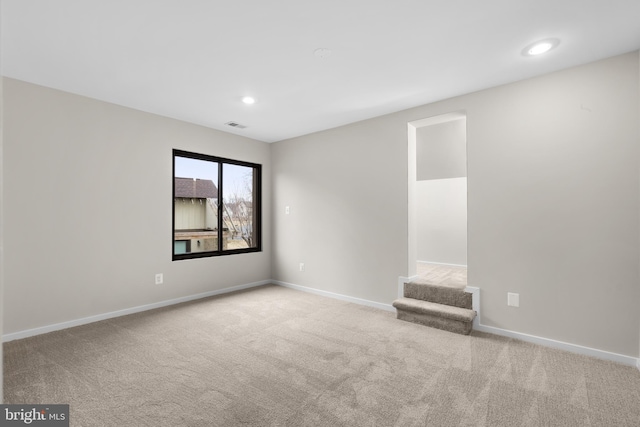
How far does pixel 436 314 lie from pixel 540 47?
2.50 m

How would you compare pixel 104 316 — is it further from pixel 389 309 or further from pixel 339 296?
pixel 389 309

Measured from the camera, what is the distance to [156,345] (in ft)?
9.80

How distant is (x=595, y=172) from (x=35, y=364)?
4.79 metres

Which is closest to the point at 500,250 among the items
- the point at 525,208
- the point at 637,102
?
the point at 525,208

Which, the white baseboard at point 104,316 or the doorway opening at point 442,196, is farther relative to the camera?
the doorway opening at point 442,196

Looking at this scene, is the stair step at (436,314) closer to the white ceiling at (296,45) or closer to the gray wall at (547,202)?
the gray wall at (547,202)

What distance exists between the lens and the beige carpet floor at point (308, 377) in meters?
2.04

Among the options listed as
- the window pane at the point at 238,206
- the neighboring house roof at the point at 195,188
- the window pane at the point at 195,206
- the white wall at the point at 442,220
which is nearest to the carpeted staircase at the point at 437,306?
the white wall at the point at 442,220

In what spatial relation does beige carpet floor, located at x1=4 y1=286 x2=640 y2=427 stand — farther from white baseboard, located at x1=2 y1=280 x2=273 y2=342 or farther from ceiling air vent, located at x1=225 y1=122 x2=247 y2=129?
ceiling air vent, located at x1=225 y1=122 x2=247 y2=129

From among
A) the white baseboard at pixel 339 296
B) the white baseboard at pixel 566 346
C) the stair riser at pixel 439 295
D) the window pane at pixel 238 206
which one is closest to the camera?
the white baseboard at pixel 566 346

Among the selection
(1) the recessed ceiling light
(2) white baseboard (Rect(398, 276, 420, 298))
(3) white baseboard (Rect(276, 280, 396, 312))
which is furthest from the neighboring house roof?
(1) the recessed ceiling light

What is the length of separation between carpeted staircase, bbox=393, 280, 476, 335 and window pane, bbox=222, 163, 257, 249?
2.65m

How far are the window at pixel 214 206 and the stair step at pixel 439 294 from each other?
2579mm

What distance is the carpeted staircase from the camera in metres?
3.28
